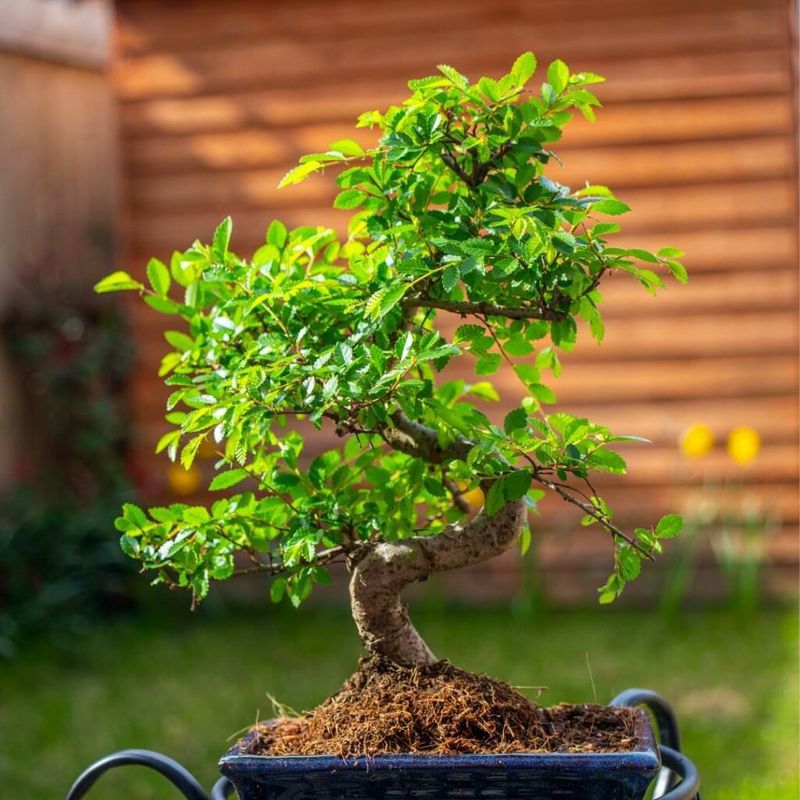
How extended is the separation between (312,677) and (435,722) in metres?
2.75

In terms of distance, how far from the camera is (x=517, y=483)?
127cm

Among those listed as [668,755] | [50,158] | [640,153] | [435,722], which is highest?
[50,158]

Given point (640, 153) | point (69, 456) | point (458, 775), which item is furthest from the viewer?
point (69, 456)

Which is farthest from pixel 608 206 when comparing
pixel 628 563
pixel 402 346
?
pixel 628 563

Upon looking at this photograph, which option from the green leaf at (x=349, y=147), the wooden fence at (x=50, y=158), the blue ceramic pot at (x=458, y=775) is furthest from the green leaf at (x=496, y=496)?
the wooden fence at (x=50, y=158)

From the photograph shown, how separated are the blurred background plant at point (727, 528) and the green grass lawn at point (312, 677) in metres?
0.16

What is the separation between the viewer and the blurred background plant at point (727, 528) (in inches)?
182

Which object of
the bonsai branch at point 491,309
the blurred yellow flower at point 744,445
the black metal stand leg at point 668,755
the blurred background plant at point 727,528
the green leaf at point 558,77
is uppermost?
the green leaf at point 558,77

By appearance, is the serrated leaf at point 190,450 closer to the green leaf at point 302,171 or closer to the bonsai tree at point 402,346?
the bonsai tree at point 402,346

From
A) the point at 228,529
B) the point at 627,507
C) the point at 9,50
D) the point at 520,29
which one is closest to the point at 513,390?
the point at 627,507

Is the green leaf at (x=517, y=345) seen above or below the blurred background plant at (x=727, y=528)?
above

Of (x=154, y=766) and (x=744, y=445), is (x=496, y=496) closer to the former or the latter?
(x=154, y=766)

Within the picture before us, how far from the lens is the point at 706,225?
4.85 m

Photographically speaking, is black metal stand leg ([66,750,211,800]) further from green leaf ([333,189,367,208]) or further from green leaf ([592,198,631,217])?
green leaf ([592,198,631,217])
